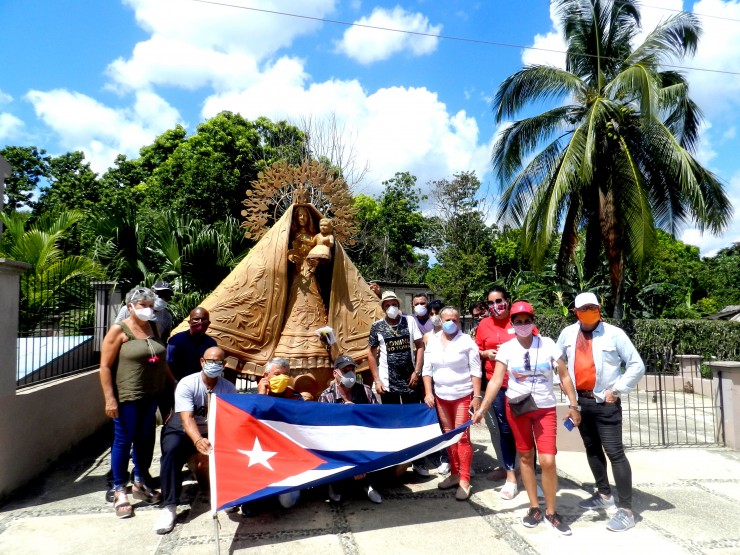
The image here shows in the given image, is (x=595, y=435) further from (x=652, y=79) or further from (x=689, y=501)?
(x=652, y=79)

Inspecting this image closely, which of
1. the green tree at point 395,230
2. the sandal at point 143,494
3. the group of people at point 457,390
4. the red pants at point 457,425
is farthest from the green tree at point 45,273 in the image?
the green tree at point 395,230

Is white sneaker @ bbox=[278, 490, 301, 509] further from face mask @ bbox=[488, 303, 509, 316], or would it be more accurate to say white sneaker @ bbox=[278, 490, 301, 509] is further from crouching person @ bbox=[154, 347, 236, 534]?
face mask @ bbox=[488, 303, 509, 316]

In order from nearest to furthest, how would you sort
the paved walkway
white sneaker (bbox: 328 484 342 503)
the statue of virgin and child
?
the paved walkway → white sneaker (bbox: 328 484 342 503) → the statue of virgin and child

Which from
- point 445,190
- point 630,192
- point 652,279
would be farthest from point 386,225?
point 630,192

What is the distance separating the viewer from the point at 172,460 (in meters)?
3.89

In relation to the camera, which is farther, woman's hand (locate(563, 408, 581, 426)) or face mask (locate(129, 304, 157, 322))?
face mask (locate(129, 304, 157, 322))

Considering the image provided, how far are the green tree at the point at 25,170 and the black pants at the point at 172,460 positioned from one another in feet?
85.8

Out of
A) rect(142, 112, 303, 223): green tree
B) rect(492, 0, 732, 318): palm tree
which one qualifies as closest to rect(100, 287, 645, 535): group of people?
rect(492, 0, 732, 318): palm tree

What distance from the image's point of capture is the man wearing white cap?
3783 mm

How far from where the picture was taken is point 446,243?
26.7 m

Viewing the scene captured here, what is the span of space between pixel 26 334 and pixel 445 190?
23418 mm

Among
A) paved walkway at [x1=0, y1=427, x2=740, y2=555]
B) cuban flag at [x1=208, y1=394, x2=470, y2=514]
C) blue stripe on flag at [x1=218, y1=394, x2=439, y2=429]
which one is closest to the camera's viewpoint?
paved walkway at [x1=0, y1=427, x2=740, y2=555]

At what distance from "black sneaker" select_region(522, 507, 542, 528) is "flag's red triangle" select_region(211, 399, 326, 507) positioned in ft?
5.26

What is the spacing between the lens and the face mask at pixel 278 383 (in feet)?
14.1
